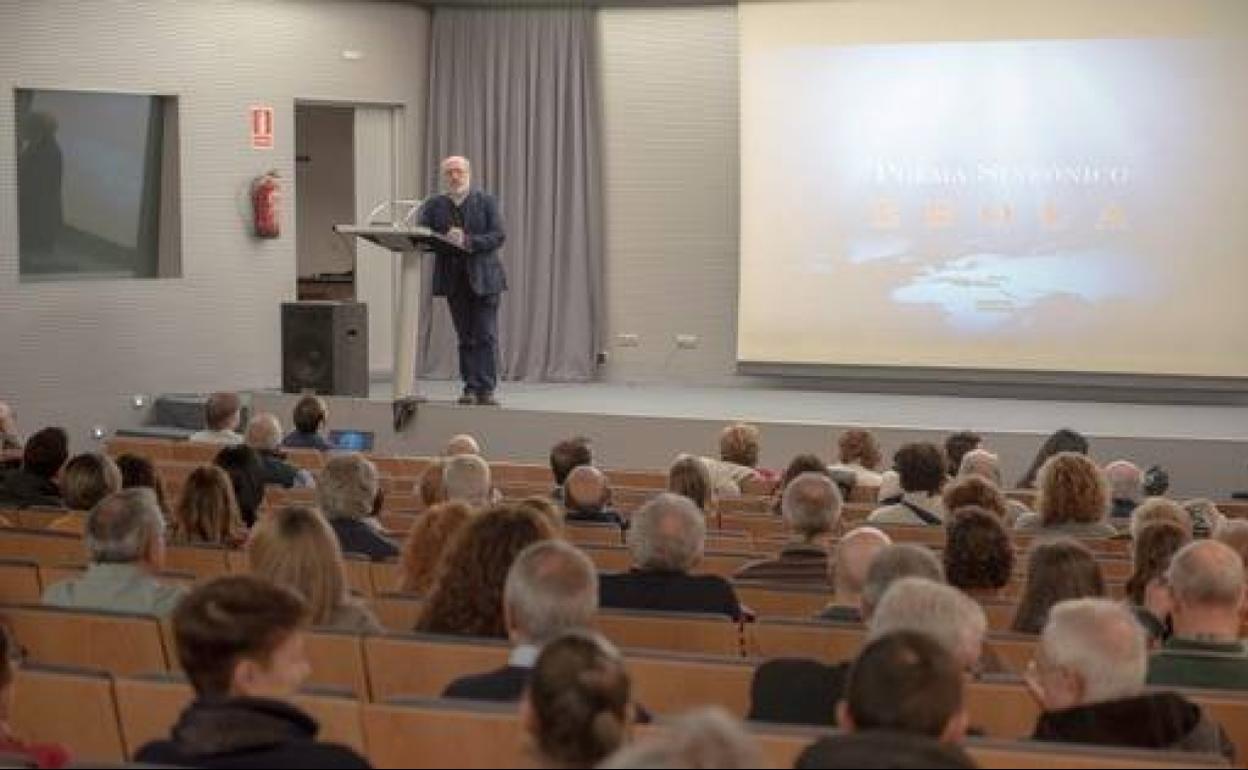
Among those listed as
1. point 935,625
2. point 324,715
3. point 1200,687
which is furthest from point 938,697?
point 1200,687

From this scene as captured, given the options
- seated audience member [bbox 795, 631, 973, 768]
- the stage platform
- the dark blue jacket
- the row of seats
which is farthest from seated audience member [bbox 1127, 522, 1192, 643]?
the dark blue jacket

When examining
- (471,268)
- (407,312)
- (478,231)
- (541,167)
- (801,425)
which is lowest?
(801,425)

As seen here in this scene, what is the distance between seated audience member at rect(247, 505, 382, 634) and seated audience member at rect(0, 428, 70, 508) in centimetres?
340

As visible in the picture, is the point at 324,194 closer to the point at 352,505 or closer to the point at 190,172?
the point at 190,172

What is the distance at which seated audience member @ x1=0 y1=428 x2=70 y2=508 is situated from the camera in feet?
26.8

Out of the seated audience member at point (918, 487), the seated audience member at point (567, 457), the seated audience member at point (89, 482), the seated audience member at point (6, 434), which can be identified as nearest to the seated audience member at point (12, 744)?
the seated audience member at point (89, 482)

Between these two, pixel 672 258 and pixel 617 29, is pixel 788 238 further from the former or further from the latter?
pixel 617 29

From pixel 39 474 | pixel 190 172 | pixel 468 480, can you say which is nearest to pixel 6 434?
pixel 39 474

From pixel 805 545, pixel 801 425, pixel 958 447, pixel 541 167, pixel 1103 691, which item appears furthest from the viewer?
pixel 541 167

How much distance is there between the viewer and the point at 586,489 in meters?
7.73

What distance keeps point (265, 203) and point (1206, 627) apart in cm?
1144

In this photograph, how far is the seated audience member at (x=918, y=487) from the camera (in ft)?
26.8

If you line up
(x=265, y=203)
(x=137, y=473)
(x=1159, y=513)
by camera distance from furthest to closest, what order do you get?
(x=265, y=203) → (x=137, y=473) → (x=1159, y=513)

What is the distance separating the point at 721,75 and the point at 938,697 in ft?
44.2
